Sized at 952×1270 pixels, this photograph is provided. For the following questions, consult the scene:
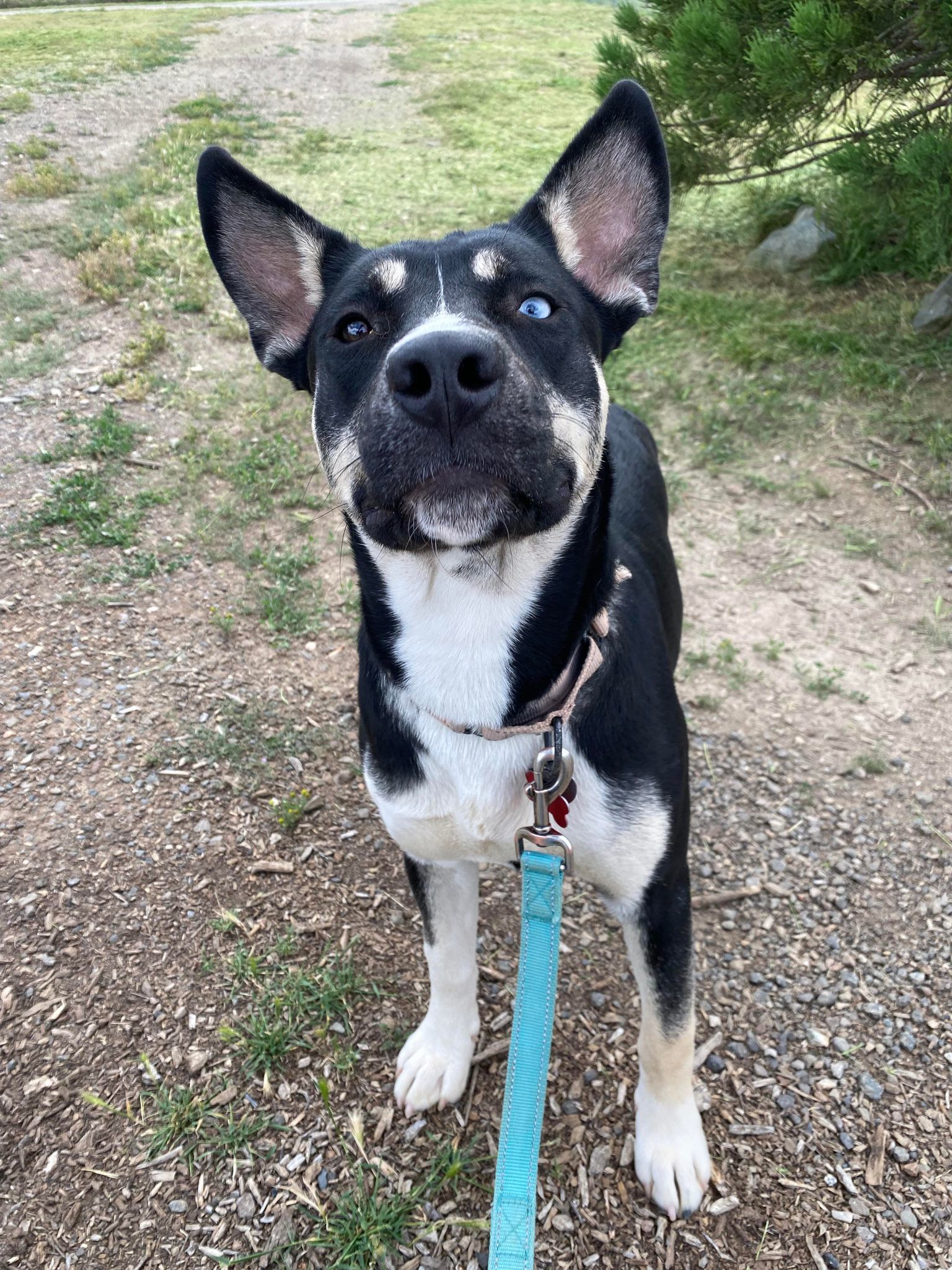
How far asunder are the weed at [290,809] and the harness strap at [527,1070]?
165 centimetres

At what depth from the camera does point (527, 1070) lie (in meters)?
2.00

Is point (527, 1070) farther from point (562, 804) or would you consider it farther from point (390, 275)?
point (390, 275)

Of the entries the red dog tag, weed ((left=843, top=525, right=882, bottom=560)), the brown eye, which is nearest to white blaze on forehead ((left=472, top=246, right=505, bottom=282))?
the brown eye

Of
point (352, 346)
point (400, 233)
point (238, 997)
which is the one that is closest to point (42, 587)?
point (238, 997)

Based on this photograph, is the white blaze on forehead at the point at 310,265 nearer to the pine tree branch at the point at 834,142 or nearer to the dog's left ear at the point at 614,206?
the dog's left ear at the point at 614,206

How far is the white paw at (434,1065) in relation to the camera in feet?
8.82

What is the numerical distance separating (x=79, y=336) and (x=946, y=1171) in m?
7.20

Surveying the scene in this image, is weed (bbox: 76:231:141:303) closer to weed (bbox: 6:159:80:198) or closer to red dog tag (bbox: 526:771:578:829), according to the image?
weed (bbox: 6:159:80:198)

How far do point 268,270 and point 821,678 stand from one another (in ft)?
10.3

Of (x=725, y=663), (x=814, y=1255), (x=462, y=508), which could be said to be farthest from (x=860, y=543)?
(x=462, y=508)

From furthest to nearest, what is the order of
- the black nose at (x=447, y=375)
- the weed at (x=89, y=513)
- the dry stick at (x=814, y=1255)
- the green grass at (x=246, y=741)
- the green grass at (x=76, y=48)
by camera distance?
the green grass at (x=76, y=48) → the weed at (x=89, y=513) → the green grass at (x=246, y=741) → the dry stick at (x=814, y=1255) → the black nose at (x=447, y=375)

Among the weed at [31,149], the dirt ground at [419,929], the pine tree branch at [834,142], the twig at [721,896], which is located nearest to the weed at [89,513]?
the dirt ground at [419,929]

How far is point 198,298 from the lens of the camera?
23.3 feet

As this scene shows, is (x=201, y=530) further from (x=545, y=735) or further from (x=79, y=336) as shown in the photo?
(x=545, y=735)
